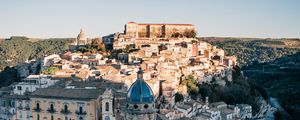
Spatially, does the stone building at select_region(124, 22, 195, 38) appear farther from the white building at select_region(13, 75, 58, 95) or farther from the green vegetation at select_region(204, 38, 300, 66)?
the green vegetation at select_region(204, 38, 300, 66)

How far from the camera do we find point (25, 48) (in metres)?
158

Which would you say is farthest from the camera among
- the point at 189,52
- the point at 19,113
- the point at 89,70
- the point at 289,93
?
the point at 289,93

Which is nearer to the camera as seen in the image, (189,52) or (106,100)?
(106,100)

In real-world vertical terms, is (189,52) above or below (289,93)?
above

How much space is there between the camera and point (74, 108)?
4894 centimetres

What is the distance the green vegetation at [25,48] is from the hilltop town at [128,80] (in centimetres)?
5504

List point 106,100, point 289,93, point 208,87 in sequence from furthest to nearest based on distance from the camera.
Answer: point 289,93, point 208,87, point 106,100

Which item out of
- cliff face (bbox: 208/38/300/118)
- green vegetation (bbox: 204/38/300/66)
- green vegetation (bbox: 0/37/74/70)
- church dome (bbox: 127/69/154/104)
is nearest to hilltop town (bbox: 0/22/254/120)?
church dome (bbox: 127/69/154/104)

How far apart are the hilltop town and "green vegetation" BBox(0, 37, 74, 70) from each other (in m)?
55.0

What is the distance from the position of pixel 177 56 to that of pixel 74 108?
32.9 metres

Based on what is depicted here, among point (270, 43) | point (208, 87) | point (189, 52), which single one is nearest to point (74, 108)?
point (208, 87)

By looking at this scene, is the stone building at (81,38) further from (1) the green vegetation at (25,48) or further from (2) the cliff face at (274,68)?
(1) the green vegetation at (25,48)

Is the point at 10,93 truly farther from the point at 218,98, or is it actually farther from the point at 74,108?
the point at 218,98

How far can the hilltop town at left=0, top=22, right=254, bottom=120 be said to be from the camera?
48.2m
